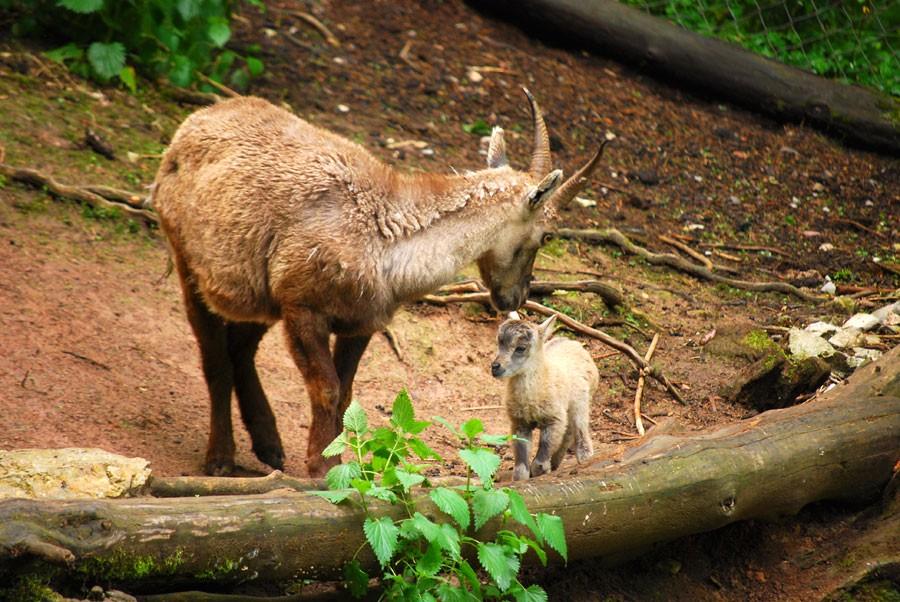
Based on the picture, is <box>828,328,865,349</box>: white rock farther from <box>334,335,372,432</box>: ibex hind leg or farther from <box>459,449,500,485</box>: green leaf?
<box>459,449,500,485</box>: green leaf

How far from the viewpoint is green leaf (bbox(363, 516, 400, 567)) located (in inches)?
160

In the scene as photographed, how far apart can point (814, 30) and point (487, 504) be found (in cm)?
1056

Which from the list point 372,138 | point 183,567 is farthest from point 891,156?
point 183,567

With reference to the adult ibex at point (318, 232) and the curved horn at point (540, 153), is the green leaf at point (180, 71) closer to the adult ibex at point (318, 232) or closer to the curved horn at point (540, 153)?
the adult ibex at point (318, 232)

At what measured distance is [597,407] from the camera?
25.1 ft

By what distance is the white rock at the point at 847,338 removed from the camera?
25.6 ft

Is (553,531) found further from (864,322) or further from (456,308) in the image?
(864,322)

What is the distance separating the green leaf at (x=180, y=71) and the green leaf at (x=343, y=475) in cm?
617

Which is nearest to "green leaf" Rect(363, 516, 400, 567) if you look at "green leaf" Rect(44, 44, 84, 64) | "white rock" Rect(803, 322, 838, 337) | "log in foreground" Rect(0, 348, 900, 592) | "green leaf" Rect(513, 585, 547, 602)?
"log in foreground" Rect(0, 348, 900, 592)

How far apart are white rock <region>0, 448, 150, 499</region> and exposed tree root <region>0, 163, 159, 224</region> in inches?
150

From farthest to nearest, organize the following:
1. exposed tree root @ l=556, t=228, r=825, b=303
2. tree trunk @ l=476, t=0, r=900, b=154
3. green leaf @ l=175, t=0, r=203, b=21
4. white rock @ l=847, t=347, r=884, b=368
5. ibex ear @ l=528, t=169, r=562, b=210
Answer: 1. tree trunk @ l=476, t=0, r=900, b=154
2. exposed tree root @ l=556, t=228, r=825, b=303
3. green leaf @ l=175, t=0, r=203, b=21
4. white rock @ l=847, t=347, r=884, b=368
5. ibex ear @ l=528, t=169, r=562, b=210

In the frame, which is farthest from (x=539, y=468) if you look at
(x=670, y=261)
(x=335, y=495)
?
(x=670, y=261)

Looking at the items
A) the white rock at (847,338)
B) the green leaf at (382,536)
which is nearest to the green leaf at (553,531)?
the green leaf at (382,536)

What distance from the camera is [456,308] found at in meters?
8.61
